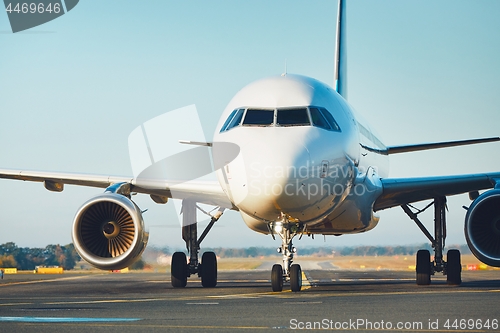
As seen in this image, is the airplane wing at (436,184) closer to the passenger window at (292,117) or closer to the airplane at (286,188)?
the airplane at (286,188)

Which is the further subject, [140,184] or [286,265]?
[140,184]

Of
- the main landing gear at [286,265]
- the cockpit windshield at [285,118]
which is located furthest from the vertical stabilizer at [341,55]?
the main landing gear at [286,265]

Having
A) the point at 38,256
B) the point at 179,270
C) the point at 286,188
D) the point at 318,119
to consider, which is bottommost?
the point at 38,256

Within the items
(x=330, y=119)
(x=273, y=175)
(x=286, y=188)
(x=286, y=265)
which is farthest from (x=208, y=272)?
(x=273, y=175)

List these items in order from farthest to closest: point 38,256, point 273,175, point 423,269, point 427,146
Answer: point 38,256 → point 427,146 → point 423,269 → point 273,175

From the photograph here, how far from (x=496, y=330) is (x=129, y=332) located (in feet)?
10.8

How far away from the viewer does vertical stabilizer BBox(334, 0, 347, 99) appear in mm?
27277

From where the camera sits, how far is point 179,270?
17625mm

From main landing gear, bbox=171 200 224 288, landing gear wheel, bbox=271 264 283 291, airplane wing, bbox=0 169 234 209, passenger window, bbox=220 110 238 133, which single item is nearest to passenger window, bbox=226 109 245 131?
passenger window, bbox=220 110 238 133

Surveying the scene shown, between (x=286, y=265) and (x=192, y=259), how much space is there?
5.42 meters

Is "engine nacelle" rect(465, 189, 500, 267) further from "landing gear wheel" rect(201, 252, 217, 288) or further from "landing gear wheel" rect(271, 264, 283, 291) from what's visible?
"landing gear wheel" rect(201, 252, 217, 288)

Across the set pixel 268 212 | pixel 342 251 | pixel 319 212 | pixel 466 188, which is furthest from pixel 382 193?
pixel 342 251

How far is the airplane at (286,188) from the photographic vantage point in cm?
1218

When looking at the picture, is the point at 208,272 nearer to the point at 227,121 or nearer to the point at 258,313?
the point at 227,121
